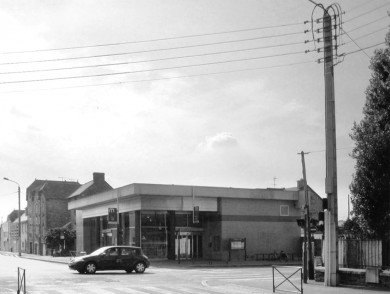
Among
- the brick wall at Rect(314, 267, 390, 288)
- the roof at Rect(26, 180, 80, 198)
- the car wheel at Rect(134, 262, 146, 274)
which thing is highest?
the roof at Rect(26, 180, 80, 198)

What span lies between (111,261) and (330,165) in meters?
13.5

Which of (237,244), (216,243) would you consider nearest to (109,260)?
(237,244)

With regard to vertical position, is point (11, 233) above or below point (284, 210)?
below

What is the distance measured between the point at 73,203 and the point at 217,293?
46124 mm

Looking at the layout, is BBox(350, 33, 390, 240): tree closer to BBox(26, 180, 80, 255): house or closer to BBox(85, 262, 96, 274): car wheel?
BBox(85, 262, 96, 274): car wheel

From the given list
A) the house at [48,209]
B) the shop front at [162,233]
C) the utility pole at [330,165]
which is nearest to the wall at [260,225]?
the shop front at [162,233]

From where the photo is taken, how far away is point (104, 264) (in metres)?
29.6

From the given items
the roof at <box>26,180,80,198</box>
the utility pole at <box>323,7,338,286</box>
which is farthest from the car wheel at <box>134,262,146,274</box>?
the roof at <box>26,180,80,198</box>

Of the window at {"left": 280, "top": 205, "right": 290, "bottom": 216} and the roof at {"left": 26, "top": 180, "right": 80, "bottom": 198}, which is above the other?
the roof at {"left": 26, "top": 180, "right": 80, "bottom": 198}

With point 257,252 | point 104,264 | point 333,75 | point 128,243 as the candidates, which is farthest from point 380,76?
point 128,243

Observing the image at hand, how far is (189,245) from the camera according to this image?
163 ft

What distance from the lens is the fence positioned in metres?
20.9

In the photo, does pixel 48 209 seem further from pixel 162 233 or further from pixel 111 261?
pixel 111 261

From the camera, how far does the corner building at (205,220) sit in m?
46.8
